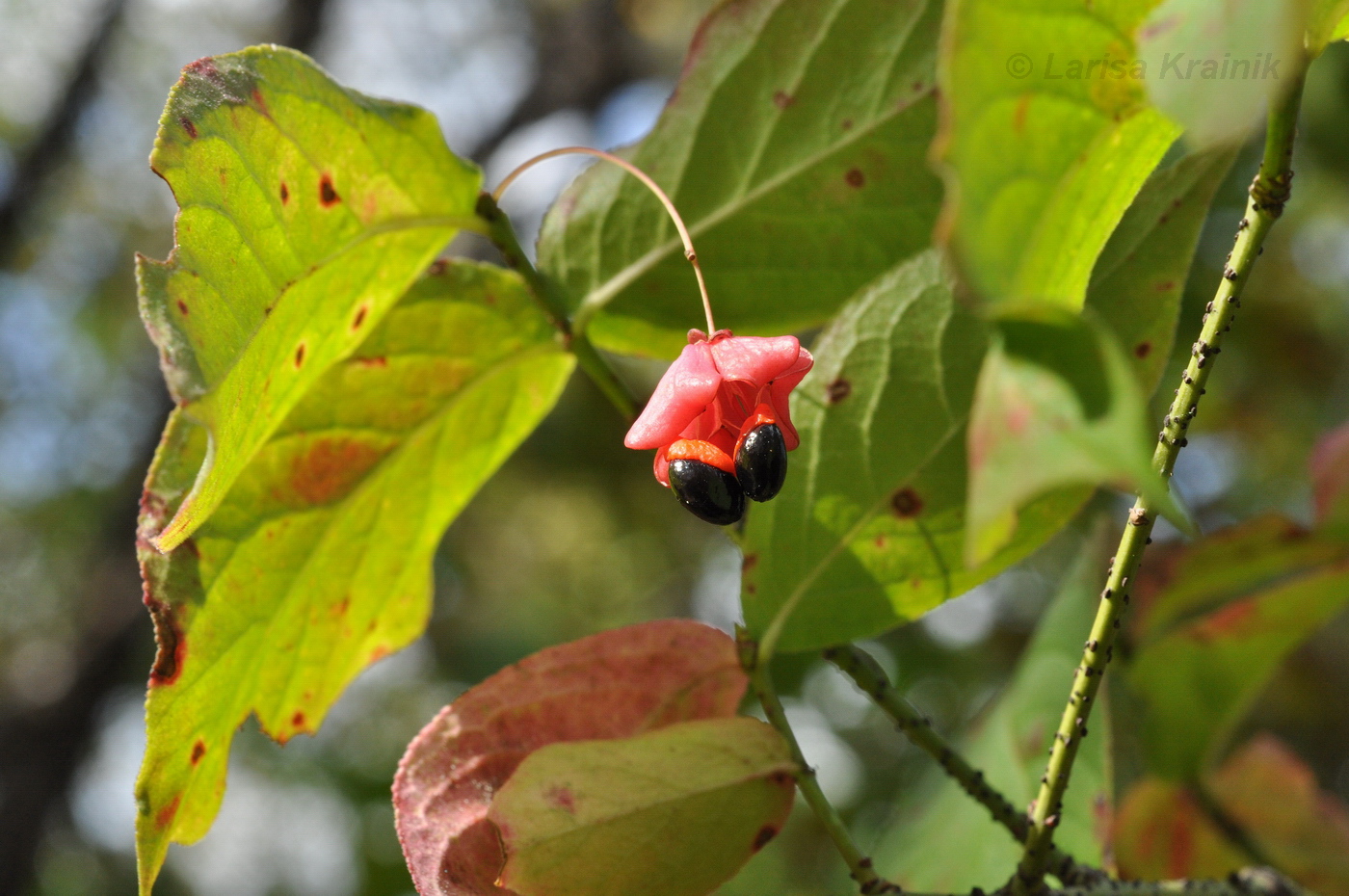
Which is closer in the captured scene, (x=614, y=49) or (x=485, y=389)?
(x=485, y=389)

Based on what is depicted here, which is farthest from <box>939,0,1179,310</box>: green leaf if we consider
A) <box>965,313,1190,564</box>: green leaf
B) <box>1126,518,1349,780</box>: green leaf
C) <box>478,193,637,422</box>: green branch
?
<box>1126,518,1349,780</box>: green leaf

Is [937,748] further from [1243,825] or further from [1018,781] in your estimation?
[1243,825]

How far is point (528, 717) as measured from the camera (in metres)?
0.67

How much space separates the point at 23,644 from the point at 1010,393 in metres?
4.78

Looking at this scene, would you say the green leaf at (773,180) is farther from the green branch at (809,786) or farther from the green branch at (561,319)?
the green branch at (809,786)

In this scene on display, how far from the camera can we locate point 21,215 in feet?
11.2

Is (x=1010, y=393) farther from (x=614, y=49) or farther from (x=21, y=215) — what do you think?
(x=21, y=215)

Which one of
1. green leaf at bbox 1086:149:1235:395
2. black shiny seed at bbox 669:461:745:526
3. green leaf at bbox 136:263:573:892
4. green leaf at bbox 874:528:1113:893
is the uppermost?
green leaf at bbox 1086:149:1235:395

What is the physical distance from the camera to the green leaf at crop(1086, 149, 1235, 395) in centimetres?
57

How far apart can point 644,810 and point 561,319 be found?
1.13ft

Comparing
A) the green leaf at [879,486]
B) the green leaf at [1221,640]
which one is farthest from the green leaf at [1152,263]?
the green leaf at [1221,640]

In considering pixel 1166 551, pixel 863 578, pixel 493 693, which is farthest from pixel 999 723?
pixel 493 693

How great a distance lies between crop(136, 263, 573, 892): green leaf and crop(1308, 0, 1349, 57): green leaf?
0.50 meters

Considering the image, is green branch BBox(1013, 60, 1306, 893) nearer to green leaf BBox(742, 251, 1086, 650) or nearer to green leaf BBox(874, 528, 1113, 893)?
green leaf BBox(742, 251, 1086, 650)
